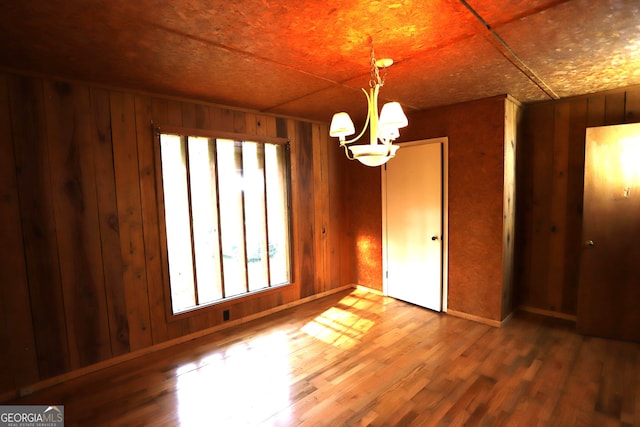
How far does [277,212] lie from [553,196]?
10.6 ft

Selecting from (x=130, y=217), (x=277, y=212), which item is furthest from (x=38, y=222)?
(x=277, y=212)

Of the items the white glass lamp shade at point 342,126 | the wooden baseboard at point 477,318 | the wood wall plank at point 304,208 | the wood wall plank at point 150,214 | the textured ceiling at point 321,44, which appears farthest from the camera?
the wood wall plank at point 304,208

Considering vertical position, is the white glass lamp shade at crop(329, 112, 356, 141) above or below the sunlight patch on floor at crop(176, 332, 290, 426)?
above

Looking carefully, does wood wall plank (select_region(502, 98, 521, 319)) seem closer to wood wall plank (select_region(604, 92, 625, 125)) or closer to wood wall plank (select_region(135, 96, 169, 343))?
wood wall plank (select_region(604, 92, 625, 125))

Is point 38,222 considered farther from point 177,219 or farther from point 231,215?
point 231,215

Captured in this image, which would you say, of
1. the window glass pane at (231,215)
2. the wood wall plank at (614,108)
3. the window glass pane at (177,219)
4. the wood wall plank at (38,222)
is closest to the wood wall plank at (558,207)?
the wood wall plank at (614,108)

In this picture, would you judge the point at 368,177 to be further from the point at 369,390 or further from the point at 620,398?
the point at 620,398

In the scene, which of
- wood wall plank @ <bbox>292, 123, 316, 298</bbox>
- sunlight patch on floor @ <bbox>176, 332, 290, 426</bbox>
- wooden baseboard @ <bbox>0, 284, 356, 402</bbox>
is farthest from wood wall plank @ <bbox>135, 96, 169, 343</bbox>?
wood wall plank @ <bbox>292, 123, 316, 298</bbox>

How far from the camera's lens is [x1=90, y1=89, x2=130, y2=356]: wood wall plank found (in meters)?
2.64

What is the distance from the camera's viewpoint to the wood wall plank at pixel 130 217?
2748 millimetres

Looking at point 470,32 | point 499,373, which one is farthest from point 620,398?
point 470,32

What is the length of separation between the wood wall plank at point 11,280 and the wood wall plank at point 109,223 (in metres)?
0.51

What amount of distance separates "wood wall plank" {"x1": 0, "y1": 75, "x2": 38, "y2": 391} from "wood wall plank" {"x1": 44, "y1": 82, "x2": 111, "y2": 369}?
0.22 metres

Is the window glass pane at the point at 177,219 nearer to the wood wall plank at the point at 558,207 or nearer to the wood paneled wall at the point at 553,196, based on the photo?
the wood paneled wall at the point at 553,196
